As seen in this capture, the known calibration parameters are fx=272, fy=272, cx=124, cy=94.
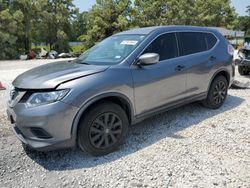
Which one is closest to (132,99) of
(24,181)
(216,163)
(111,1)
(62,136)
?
(62,136)

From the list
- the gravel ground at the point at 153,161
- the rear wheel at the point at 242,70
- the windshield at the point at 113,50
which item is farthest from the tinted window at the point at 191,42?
the rear wheel at the point at 242,70

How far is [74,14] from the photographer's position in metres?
33.3

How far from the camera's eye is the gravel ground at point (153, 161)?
3.18 m

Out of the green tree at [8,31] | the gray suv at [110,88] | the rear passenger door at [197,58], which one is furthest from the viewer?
the green tree at [8,31]

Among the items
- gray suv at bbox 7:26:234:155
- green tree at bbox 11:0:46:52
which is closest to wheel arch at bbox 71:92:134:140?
gray suv at bbox 7:26:234:155

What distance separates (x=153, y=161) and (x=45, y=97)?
1606 mm

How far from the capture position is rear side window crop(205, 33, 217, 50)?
5361mm

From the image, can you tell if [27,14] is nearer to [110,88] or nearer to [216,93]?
[216,93]

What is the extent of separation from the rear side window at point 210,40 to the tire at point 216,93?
66 centimetres

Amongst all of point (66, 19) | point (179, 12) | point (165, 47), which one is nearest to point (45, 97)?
point (165, 47)

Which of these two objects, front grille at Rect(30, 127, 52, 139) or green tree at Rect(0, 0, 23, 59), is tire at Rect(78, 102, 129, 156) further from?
green tree at Rect(0, 0, 23, 59)

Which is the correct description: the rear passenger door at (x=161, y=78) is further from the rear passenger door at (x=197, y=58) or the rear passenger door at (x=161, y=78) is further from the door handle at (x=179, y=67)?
the rear passenger door at (x=197, y=58)

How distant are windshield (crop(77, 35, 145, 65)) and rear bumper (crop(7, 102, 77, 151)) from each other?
1084mm

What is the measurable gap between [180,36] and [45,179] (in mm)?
3190
